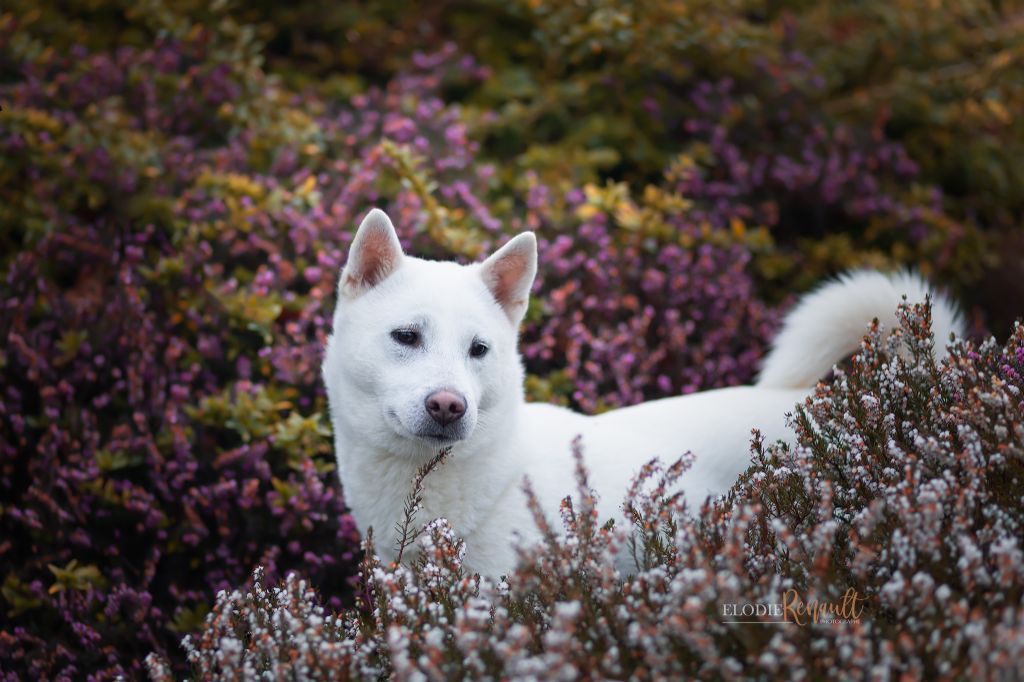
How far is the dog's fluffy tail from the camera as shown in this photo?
337 cm


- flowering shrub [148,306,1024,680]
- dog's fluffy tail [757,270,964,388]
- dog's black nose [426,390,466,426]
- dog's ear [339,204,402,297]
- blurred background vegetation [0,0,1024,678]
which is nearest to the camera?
flowering shrub [148,306,1024,680]

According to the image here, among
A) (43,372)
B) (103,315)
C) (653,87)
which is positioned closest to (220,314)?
(103,315)

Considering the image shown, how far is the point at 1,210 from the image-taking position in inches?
174

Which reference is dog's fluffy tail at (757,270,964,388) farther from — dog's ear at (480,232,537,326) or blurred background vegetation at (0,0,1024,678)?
dog's ear at (480,232,537,326)

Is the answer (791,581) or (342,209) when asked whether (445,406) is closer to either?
(791,581)

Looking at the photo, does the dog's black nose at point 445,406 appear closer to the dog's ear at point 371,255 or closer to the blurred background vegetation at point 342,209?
the dog's ear at point 371,255

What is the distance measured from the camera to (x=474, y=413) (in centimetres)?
275

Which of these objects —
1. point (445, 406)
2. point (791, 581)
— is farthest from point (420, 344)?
point (791, 581)

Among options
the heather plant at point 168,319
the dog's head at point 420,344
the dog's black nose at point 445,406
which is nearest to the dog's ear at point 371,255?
the dog's head at point 420,344

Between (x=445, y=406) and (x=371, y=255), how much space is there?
70cm

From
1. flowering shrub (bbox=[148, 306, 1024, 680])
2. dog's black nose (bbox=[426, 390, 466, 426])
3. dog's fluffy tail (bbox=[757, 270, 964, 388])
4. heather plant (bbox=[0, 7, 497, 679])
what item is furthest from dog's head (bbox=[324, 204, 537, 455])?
dog's fluffy tail (bbox=[757, 270, 964, 388])

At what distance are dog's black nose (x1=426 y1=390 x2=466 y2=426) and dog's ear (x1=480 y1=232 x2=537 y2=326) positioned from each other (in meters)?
0.60

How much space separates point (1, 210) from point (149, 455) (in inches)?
73.5

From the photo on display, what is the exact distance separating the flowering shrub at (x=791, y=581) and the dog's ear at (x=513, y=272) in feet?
3.23
